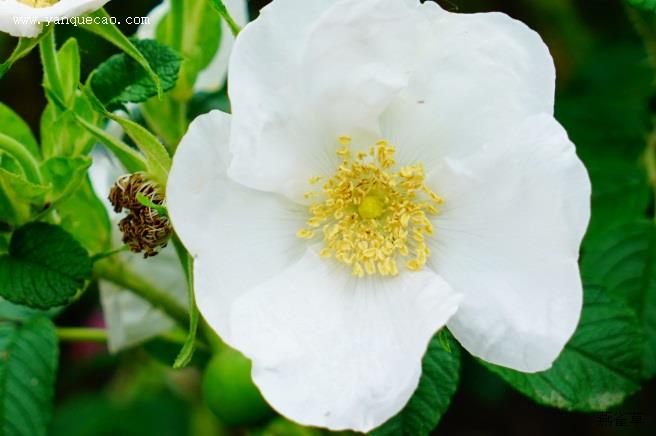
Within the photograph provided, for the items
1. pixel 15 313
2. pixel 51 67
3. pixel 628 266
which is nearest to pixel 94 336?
pixel 15 313

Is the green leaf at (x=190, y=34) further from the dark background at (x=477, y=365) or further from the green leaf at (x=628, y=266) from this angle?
the green leaf at (x=628, y=266)

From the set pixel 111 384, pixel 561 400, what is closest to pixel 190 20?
pixel 561 400

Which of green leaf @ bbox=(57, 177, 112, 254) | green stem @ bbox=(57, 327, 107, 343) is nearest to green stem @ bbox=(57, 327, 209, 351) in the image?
green stem @ bbox=(57, 327, 107, 343)

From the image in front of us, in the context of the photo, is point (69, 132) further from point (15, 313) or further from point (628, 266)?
point (628, 266)

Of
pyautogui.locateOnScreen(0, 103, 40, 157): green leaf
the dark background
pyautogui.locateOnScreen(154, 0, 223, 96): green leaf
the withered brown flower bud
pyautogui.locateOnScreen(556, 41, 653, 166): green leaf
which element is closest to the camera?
the withered brown flower bud

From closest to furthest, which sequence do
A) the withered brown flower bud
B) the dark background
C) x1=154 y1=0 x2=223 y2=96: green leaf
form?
1. the withered brown flower bud
2. x1=154 y1=0 x2=223 y2=96: green leaf
3. the dark background

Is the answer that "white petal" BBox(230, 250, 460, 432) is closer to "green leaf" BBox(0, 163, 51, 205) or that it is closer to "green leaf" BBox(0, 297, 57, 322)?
"green leaf" BBox(0, 163, 51, 205)

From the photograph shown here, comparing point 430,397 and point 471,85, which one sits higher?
point 471,85
